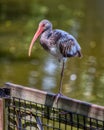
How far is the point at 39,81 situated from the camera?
26.7 feet

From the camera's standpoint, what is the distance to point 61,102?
340 centimetres

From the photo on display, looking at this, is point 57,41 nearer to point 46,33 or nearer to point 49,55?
Result: point 46,33

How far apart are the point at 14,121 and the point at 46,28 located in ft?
2.94

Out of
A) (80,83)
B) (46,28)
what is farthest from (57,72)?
(46,28)

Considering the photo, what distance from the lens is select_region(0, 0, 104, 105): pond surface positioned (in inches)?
312

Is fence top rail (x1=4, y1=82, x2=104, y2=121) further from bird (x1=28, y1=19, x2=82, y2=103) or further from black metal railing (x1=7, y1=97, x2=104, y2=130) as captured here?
bird (x1=28, y1=19, x2=82, y2=103)

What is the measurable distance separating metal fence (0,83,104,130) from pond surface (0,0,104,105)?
324 cm

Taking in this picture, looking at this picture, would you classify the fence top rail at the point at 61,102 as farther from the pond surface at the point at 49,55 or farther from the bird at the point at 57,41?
the pond surface at the point at 49,55

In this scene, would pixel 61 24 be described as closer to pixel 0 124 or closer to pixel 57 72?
pixel 57 72

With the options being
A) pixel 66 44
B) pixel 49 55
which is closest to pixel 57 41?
pixel 66 44

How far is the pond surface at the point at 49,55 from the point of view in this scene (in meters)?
7.92

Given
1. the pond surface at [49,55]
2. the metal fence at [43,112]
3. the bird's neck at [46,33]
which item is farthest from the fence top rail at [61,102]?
the pond surface at [49,55]

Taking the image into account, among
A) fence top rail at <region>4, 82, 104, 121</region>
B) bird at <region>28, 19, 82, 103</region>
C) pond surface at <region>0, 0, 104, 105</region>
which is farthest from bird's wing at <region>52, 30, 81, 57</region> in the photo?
pond surface at <region>0, 0, 104, 105</region>

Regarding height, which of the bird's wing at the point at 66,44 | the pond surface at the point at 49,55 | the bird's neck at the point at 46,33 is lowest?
the pond surface at the point at 49,55
